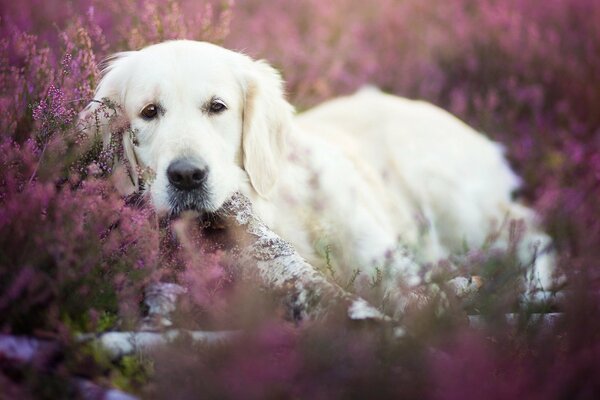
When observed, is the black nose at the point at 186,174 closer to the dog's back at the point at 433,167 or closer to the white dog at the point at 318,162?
the white dog at the point at 318,162

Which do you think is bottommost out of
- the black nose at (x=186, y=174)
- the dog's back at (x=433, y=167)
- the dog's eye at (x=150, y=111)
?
the dog's back at (x=433, y=167)

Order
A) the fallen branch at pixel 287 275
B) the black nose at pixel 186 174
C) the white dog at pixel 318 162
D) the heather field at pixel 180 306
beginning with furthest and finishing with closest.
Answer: the white dog at pixel 318 162
the black nose at pixel 186 174
the fallen branch at pixel 287 275
the heather field at pixel 180 306

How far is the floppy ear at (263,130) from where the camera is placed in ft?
9.45

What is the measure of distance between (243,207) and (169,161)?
338 mm

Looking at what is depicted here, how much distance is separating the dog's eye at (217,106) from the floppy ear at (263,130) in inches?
6.5

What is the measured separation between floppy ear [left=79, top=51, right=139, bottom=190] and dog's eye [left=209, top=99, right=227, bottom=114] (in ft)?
1.12

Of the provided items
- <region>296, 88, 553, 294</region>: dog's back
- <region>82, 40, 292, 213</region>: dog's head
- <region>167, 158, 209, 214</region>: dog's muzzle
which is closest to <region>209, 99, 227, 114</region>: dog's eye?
<region>82, 40, 292, 213</region>: dog's head

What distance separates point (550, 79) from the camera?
502 cm

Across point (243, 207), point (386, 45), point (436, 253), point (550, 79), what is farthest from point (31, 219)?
point (386, 45)

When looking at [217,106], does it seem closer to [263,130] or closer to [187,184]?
[263,130]

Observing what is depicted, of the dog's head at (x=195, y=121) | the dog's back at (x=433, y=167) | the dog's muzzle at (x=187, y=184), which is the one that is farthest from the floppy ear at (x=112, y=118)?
the dog's back at (x=433, y=167)

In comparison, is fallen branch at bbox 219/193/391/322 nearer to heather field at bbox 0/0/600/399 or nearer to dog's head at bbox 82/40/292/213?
heather field at bbox 0/0/600/399

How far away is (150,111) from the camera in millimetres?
2680

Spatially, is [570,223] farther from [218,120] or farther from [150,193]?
[150,193]
